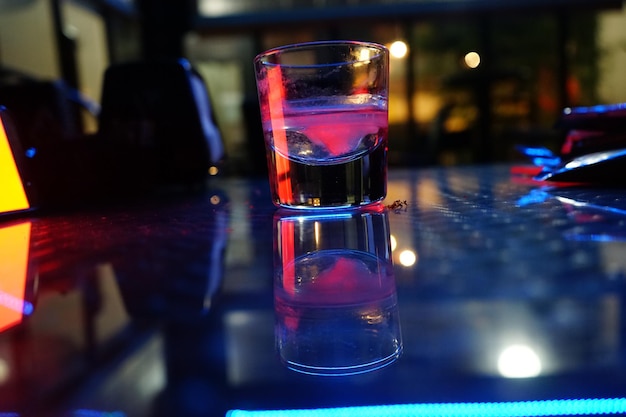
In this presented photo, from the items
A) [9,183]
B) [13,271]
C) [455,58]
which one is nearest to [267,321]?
[13,271]

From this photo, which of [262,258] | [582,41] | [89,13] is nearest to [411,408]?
[262,258]

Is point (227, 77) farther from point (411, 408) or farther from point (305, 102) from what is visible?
point (411, 408)

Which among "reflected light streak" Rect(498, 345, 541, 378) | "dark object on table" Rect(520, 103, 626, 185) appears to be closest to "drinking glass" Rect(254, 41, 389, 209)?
"dark object on table" Rect(520, 103, 626, 185)

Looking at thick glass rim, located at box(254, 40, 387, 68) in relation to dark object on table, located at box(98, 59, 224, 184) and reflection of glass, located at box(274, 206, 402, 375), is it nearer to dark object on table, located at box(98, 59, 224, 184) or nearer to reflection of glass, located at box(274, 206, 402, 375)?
reflection of glass, located at box(274, 206, 402, 375)

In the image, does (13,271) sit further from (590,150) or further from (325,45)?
(590,150)

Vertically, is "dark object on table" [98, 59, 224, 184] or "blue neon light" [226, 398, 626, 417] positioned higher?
"dark object on table" [98, 59, 224, 184]
